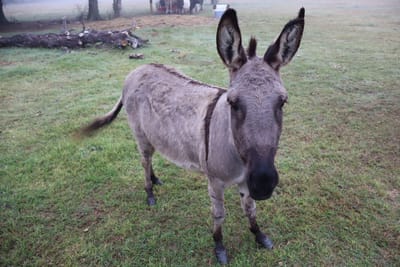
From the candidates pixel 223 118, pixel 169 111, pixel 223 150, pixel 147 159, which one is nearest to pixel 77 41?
pixel 147 159

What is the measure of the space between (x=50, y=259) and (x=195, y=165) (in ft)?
5.87

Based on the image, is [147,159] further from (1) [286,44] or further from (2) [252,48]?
(1) [286,44]

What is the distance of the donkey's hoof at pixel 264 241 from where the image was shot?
3023 millimetres

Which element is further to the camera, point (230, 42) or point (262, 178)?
point (230, 42)

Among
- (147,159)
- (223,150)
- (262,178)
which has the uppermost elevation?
(262,178)

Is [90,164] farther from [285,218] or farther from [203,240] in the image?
[285,218]

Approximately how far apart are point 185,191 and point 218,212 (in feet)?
3.78

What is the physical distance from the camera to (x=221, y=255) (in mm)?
2902

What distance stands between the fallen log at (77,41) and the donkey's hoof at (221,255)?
10394 millimetres

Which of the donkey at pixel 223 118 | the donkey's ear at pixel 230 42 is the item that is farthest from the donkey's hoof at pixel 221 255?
the donkey's ear at pixel 230 42

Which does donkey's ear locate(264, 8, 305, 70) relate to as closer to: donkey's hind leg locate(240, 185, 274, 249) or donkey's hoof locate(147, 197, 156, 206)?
donkey's hind leg locate(240, 185, 274, 249)

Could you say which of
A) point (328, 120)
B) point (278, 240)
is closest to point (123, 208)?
point (278, 240)

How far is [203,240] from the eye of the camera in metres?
3.13

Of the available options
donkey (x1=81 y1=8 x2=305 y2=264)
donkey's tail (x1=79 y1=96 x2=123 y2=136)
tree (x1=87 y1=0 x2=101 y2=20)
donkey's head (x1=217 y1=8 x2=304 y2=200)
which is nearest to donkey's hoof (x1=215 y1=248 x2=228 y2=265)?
donkey (x1=81 y1=8 x2=305 y2=264)
